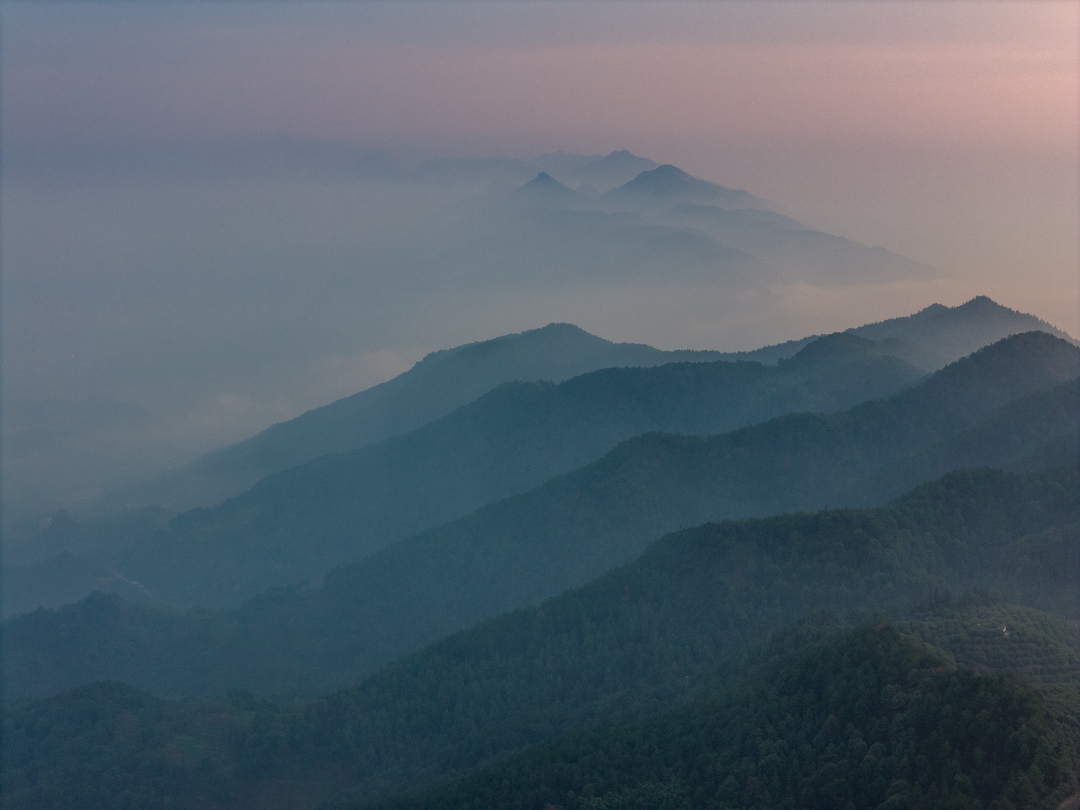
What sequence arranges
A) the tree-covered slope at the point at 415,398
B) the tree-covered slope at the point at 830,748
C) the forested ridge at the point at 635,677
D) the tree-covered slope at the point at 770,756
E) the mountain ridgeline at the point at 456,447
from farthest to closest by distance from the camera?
the tree-covered slope at the point at 415,398, the mountain ridgeline at the point at 456,447, the forested ridge at the point at 635,677, the tree-covered slope at the point at 770,756, the tree-covered slope at the point at 830,748

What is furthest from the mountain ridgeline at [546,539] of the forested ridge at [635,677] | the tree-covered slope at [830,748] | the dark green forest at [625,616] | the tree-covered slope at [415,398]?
the tree-covered slope at [415,398]

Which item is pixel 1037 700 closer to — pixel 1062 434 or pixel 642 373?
pixel 1062 434

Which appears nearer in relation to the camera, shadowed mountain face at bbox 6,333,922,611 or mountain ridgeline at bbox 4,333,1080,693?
mountain ridgeline at bbox 4,333,1080,693

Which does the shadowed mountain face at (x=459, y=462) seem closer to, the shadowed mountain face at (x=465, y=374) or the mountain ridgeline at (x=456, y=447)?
the mountain ridgeline at (x=456, y=447)

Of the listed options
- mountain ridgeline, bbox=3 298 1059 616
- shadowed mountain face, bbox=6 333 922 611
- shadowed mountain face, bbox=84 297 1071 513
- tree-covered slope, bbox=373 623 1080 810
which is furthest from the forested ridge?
shadowed mountain face, bbox=84 297 1071 513

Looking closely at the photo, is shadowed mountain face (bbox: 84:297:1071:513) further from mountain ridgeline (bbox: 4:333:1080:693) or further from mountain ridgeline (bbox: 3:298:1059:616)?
mountain ridgeline (bbox: 4:333:1080:693)
